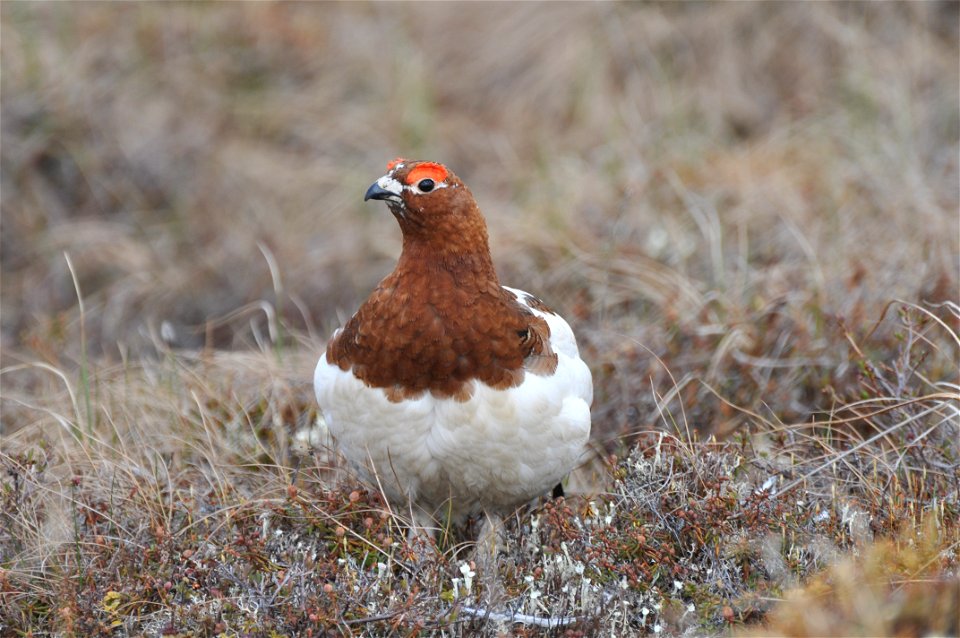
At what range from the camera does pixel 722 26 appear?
25.3 ft

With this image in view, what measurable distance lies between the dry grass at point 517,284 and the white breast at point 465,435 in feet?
0.44

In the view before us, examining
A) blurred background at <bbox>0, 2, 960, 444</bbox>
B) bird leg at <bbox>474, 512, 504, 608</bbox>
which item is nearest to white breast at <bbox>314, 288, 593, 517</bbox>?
bird leg at <bbox>474, 512, 504, 608</bbox>

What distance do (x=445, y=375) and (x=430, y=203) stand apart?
49 cm

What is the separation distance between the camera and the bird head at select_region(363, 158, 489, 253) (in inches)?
128

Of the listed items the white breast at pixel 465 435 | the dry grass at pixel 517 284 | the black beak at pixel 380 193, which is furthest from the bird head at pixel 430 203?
the dry grass at pixel 517 284

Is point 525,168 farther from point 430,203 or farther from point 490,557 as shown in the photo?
point 490,557

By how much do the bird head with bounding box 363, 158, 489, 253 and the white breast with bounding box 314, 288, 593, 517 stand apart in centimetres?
43

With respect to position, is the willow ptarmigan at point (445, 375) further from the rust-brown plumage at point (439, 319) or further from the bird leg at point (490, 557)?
the bird leg at point (490, 557)

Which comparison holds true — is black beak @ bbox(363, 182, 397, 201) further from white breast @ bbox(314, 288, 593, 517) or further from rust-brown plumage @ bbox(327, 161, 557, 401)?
white breast @ bbox(314, 288, 593, 517)

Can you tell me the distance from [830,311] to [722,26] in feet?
12.4

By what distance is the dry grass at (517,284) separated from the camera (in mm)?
3074

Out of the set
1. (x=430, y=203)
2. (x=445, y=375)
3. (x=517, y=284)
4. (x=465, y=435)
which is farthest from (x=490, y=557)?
(x=517, y=284)

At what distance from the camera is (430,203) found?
3.26m

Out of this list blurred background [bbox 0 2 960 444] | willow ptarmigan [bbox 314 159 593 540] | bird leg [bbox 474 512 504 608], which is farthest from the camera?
blurred background [bbox 0 2 960 444]
